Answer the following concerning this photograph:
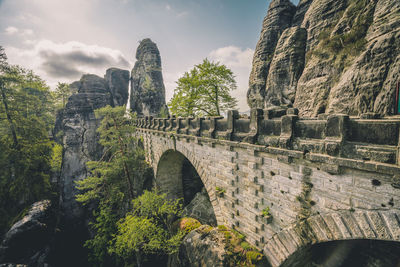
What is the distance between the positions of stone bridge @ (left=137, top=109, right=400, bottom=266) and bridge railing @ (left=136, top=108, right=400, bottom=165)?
0.04 feet

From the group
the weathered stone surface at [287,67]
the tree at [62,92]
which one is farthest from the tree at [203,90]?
the tree at [62,92]

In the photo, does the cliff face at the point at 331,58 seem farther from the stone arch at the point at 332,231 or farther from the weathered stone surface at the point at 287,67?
the stone arch at the point at 332,231

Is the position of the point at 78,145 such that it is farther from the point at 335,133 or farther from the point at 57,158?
the point at 335,133

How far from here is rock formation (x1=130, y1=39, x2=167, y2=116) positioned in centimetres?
3002

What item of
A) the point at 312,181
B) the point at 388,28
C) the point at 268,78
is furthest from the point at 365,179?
the point at 268,78

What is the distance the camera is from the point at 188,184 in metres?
16.7

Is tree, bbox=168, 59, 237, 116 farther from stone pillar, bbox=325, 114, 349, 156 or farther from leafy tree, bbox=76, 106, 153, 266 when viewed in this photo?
stone pillar, bbox=325, 114, 349, 156

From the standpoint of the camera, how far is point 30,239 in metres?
12.0

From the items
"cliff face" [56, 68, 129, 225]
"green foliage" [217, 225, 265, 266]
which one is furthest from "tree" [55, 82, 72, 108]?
"green foliage" [217, 225, 265, 266]

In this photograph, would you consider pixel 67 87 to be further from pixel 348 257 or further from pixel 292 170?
pixel 348 257

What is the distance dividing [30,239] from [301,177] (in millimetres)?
18945

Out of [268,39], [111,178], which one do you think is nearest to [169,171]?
[111,178]

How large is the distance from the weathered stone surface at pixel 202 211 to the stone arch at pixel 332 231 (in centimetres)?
670

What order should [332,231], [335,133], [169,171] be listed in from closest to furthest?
[335,133] → [332,231] → [169,171]
